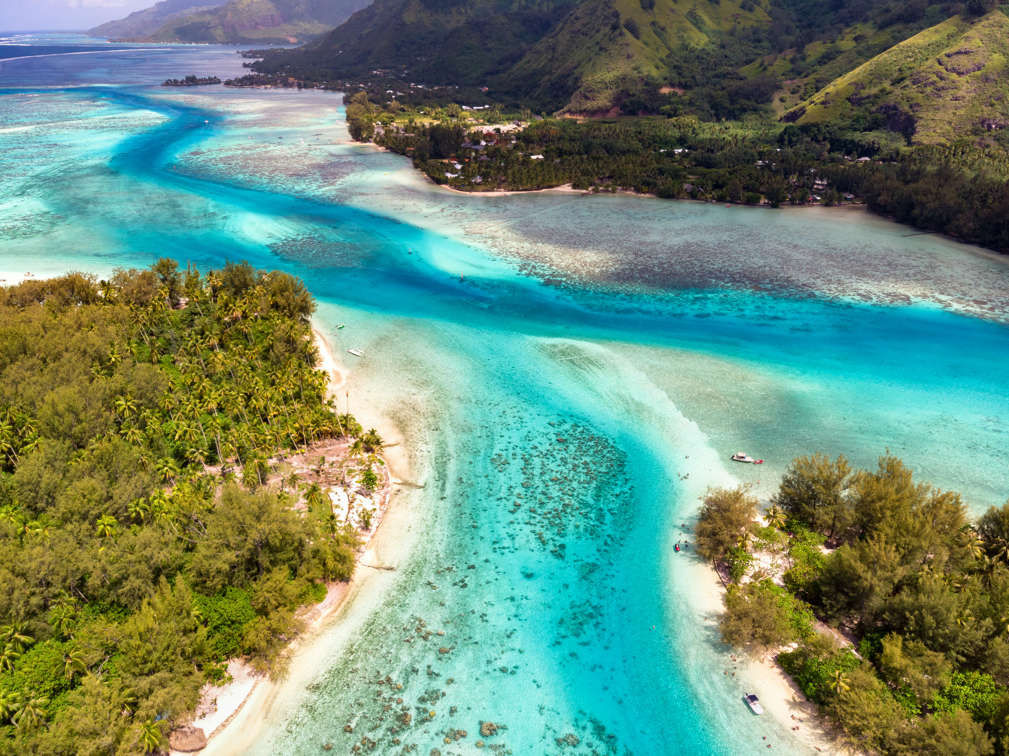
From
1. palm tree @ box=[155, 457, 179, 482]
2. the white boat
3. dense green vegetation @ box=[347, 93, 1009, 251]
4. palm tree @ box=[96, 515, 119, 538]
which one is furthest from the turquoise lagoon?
palm tree @ box=[155, 457, 179, 482]

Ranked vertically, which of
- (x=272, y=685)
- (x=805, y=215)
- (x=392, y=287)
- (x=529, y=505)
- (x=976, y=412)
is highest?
(x=805, y=215)

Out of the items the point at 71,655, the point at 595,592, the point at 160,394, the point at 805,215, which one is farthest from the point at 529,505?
the point at 805,215

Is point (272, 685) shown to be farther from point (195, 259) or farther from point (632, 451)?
point (195, 259)

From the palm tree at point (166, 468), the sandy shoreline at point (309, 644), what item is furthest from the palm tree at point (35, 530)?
the sandy shoreline at point (309, 644)

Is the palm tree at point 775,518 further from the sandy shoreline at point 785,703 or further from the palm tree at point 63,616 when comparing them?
the palm tree at point 63,616

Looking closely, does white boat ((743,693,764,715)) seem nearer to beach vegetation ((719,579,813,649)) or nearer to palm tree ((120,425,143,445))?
beach vegetation ((719,579,813,649))
